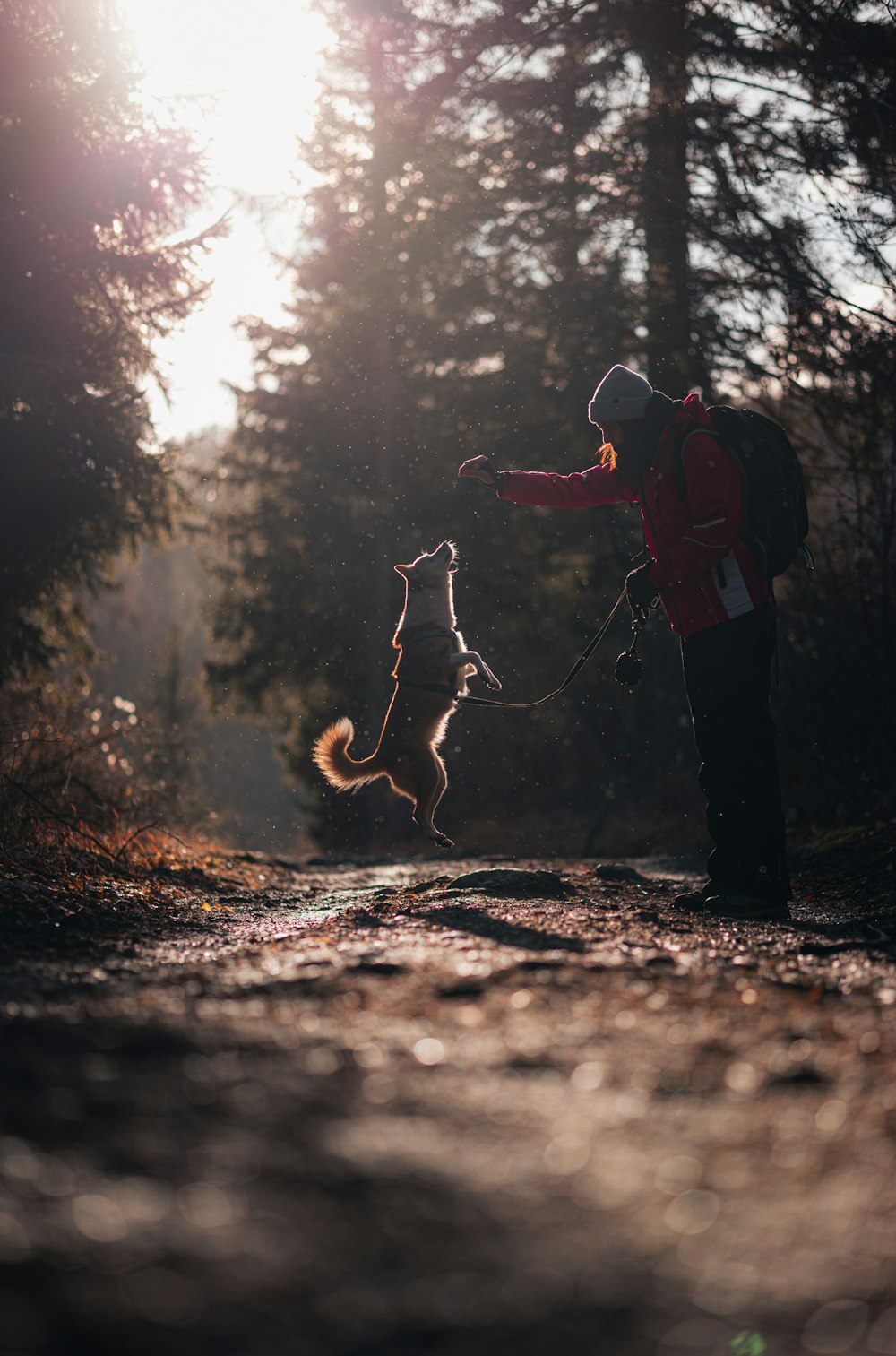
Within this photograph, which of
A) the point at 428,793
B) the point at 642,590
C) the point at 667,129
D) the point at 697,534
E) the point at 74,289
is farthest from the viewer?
the point at 74,289

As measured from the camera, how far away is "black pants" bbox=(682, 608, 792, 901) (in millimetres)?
5152

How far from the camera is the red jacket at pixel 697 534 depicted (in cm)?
497

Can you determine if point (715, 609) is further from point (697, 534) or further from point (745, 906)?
point (745, 906)

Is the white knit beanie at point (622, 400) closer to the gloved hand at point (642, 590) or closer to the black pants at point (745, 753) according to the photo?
the gloved hand at point (642, 590)

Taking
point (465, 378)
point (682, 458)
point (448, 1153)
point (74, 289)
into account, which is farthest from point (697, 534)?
point (465, 378)

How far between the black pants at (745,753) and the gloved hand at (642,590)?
31 cm

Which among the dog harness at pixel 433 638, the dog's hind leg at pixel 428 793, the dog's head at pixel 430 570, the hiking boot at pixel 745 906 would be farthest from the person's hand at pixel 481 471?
the hiking boot at pixel 745 906

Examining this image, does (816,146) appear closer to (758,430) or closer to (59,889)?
(758,430)

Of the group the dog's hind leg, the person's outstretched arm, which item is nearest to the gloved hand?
the person's outstretched arm

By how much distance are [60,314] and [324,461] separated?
8.86 meters

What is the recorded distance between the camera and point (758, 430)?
5.11 m

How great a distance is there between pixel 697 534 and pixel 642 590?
0.49m

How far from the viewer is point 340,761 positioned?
7.12 m

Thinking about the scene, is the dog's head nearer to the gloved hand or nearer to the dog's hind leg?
the dog's hind leg
